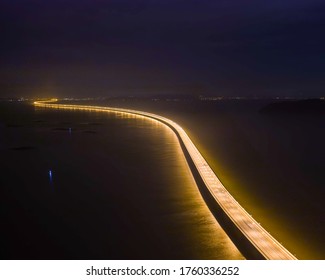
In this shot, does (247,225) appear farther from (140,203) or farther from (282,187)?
(282,187)

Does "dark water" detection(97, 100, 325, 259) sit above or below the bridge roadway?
below

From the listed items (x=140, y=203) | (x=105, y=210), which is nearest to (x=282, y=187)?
(x=140, y=203)

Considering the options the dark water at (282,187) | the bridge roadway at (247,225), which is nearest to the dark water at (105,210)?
the bridge roadway at (247,225)

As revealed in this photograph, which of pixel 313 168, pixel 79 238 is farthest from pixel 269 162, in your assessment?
pixel 79 238

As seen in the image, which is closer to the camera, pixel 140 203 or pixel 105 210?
pixel 105 210

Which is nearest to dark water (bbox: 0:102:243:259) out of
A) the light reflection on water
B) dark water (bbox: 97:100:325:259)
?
the light reflection on water

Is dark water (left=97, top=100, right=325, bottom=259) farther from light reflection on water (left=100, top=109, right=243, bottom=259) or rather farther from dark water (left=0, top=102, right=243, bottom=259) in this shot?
dark water (left=0, top=102, right=243, bottom=259)

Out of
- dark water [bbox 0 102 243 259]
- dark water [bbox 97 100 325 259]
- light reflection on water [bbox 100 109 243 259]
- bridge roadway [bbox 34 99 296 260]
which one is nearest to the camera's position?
bridge roadway [bbox 34 99 296 260]

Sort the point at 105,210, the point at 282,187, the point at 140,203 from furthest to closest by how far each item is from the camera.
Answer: the point at 282,187 → the point at 140,203 → the point at 105,210

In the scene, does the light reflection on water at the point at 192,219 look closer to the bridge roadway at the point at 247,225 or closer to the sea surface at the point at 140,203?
the sea surface at the point at 140,203

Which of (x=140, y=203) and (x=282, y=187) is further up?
(x=140, y=203)
